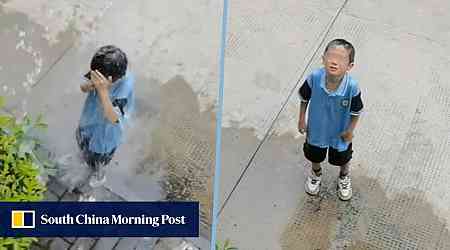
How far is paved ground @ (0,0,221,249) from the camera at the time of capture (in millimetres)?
3475

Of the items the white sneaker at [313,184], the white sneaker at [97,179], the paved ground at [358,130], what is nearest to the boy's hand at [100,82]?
the white sneaker at [97,179]

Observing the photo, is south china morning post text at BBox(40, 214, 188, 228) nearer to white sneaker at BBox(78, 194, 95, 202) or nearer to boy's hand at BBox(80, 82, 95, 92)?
white sneaker at BBox(78, 194, 95, 202)

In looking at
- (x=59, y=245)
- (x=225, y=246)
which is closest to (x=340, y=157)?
(x=225, y=246)

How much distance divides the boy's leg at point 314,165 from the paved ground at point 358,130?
0.06 m

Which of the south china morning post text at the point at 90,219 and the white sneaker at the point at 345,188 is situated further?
the white sneaker at the point at 345,188

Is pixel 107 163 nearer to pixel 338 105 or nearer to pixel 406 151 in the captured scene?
pixel 338 105

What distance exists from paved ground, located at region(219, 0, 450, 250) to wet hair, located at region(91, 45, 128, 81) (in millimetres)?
908

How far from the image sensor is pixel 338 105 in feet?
10.6

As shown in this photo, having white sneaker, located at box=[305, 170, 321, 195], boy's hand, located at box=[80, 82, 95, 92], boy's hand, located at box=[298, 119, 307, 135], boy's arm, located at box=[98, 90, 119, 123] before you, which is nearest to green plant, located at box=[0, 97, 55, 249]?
boy's hand, located at box=[80, 82, 95, 92]

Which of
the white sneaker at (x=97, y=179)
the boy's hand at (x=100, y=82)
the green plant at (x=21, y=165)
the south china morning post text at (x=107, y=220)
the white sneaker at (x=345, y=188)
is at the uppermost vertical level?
the boy's hand at (x=100, y=82)

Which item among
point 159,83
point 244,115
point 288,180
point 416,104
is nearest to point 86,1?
point 159,83

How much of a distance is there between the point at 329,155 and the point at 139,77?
1097 mm

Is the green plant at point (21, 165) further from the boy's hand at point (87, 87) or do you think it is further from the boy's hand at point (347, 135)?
the boy's hand at point (347, 135)

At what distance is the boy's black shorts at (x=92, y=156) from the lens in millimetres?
3400
